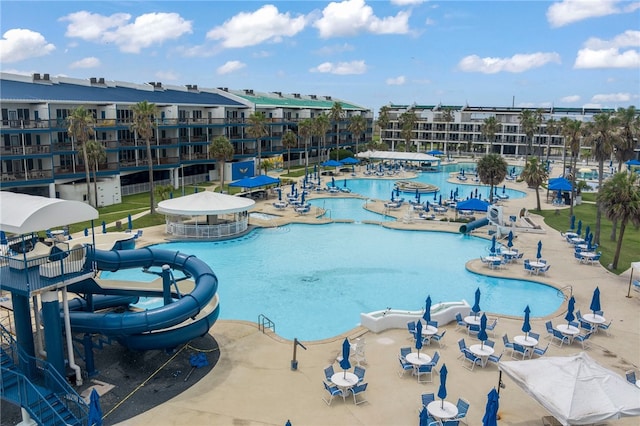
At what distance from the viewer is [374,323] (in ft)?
74.1

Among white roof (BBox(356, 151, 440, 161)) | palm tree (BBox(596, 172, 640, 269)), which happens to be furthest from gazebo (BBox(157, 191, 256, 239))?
white roof (BBox(356, 151, 440, 161))

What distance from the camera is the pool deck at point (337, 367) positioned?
51.7ft

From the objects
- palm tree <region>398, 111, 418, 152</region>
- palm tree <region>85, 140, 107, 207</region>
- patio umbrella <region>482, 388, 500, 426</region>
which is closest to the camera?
patio umbrella <region>482, 388, 500, 426</region>

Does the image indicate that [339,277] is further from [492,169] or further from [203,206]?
[492,169]

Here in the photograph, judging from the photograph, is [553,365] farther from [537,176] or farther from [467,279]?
[537,176]

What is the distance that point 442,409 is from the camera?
15.4 metres

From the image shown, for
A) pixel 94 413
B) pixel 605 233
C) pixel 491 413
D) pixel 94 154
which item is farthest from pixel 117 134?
pixel 491 413

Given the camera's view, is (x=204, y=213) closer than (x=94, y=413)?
No

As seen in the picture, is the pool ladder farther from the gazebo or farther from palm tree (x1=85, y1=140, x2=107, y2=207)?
palm tree (x1=85, y1=140, x2=107, y2=207)

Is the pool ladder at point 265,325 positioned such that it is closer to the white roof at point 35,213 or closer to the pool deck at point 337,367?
the pool deck at point 337,367

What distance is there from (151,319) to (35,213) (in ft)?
16.8

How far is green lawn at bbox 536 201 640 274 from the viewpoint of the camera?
1332 inches

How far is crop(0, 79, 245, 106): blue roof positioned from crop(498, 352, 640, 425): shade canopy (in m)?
47.5

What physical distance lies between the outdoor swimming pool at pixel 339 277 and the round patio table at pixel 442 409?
8.51 m
